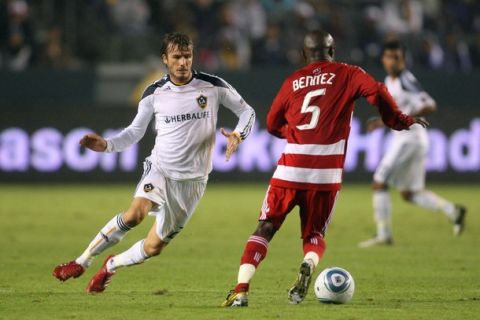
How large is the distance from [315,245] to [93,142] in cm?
198

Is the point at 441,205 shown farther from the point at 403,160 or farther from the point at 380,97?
the point at 380,97

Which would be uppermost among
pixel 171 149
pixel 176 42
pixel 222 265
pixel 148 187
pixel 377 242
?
pixel 176 42

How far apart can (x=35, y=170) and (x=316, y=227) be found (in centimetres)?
1346

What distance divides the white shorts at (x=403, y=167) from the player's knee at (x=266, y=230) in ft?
18.8

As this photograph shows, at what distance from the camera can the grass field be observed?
7938 mm

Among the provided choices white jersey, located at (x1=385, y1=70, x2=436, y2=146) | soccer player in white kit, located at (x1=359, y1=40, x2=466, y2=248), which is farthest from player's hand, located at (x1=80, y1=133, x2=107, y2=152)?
white jersey, located at (x1=385, y1=70, x2=436, y2=146)

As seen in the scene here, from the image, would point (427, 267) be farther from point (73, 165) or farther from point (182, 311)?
point (73, 165)

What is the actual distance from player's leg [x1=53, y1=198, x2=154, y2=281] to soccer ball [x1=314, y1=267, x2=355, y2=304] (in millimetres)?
1598

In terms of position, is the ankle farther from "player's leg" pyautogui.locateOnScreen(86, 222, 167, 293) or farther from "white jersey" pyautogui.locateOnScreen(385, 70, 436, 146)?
"white jersey" pyautogui.locateOnScreen(385, 70, 436, 146)

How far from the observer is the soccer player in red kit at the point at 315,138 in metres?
8.20

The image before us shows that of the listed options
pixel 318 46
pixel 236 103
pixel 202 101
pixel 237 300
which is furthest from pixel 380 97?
pixel 237 300

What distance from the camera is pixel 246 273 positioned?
7926 mm

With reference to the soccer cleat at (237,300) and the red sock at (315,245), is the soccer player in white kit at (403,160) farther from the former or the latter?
the soccer cleat at (237,300)

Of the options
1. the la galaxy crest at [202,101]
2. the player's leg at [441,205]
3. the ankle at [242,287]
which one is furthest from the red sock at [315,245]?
the player's leg at [441,205]
